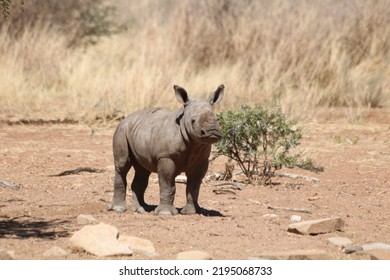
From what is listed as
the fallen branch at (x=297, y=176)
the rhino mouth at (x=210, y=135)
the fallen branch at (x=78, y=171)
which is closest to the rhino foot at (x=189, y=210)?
the rhino mouth at (x=210, y=135)

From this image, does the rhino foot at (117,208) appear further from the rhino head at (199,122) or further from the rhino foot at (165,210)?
the rhino head at (199,122)

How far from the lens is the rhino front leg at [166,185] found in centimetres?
955

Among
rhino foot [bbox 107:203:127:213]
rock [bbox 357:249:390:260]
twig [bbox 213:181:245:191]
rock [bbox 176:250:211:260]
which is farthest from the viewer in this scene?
twig [bbox 213:181:245:191]

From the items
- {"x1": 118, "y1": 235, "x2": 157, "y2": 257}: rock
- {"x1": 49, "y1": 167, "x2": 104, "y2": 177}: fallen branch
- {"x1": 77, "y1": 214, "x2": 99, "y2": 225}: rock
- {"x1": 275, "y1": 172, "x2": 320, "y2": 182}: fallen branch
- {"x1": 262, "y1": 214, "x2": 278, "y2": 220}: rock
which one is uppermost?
{"x1": 118, "y1": 235, "x2": 157, "y2": 257}: rock

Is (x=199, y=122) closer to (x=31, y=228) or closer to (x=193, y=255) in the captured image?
(x=31, y=228)

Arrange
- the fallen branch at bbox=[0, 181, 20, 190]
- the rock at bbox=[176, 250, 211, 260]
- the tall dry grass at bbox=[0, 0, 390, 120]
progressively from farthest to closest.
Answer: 1. the tall dry grass at bbox=[0, 0, 390, 120]
2. the fallen branch at bbox=[0, 181, 20, 190]
3. the rock at bbox=[176, 250, 211, 260]

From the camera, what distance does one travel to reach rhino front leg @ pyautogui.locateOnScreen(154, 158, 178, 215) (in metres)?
9.55

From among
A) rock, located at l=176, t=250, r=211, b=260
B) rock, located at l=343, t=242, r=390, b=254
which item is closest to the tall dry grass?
rock, located at l=343, t=242, r=390, b=254

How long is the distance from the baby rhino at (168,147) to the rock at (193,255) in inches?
72.4

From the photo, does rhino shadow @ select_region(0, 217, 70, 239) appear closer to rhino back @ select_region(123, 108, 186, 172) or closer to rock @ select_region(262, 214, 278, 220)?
rhino back @ select_region(123, 108, 186, 172)

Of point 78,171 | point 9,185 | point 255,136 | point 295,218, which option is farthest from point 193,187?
point 78,171

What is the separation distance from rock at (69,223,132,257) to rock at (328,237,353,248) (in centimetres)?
196

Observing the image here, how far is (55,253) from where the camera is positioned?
762 centimetres

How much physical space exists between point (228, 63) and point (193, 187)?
12.6m
